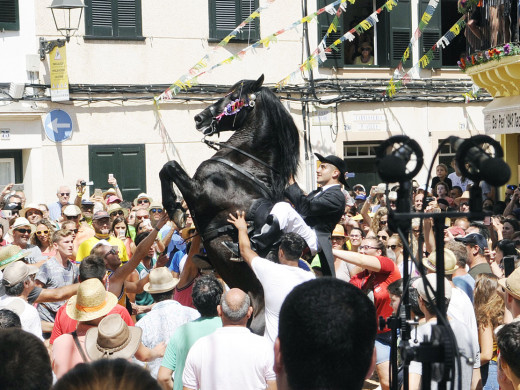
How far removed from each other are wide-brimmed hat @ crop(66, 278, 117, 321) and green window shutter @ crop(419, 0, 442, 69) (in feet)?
46.7

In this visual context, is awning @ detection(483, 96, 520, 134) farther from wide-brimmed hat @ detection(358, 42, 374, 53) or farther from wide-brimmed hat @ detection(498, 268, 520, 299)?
wide-brimmed hat @ detection(498, 268, 520, 299)

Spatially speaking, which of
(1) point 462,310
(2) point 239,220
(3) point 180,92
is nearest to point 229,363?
(2) point 239,220

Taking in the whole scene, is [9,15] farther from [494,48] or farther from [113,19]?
[494,48]

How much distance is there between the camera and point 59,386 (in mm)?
2365

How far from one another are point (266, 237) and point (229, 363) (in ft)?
5.19

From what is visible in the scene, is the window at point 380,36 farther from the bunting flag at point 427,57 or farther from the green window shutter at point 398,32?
the bunting flag at point 427,57

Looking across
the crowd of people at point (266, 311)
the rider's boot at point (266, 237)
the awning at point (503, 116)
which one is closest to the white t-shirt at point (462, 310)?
the crowd of people at point (266, 311)

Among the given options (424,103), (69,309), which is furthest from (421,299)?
(424,103)

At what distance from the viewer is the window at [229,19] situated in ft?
56.5

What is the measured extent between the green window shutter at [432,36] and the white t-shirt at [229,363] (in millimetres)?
14838

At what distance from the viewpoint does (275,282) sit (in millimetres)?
5656

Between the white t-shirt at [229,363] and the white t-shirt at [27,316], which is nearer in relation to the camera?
the white t-shirt at [229,363]

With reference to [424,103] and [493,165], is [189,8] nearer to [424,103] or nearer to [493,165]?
[424,103]

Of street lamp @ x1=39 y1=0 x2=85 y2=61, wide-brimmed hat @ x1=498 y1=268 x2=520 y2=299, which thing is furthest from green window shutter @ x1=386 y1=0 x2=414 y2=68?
wide-brimmed hat @ x1=498 y1=268 x2=520 y2=299
